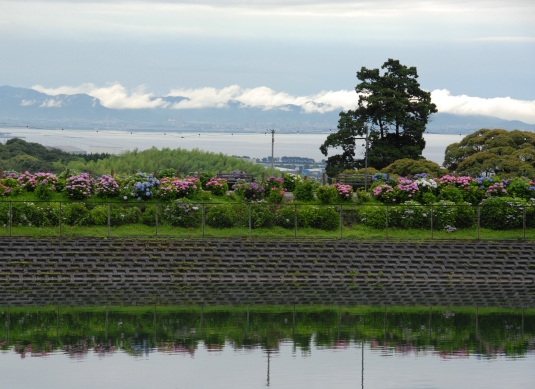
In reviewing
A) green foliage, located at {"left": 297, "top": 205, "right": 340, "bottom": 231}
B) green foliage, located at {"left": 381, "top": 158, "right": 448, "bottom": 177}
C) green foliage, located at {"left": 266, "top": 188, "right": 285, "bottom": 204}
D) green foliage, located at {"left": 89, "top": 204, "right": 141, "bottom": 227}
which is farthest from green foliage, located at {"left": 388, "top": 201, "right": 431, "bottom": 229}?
green foliage, located at {"left": 381, "top": 158, "right": 448, "bottom": 177}

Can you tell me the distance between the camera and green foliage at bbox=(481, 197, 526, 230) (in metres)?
38.8

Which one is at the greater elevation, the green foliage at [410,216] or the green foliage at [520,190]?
the green foliage at [520,190]

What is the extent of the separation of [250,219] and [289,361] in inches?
624

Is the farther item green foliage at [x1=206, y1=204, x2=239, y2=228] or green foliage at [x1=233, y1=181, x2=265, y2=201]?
green foliage at [x1=233, y1=181, x2=265, y2=201]

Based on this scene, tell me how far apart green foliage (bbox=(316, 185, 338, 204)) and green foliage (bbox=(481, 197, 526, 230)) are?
6.07 meters

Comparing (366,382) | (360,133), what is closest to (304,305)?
(366,382)

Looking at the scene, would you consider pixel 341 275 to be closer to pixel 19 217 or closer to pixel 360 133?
pixel 19 217

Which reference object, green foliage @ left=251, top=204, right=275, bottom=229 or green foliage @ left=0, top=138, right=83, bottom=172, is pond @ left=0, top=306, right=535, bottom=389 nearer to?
green foliage @ left=251, top=204, right=275, bottom=229

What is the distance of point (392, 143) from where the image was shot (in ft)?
242

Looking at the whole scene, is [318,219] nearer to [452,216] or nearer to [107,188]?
[452,216]

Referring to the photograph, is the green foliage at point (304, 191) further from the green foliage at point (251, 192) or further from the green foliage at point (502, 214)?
the green foliage at point (502, 214)

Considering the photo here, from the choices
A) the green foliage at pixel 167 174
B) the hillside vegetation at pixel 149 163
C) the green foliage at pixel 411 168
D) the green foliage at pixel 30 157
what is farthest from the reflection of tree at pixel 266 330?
the green foliage at pixel 30 157

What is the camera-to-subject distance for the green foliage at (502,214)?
38.8 meters

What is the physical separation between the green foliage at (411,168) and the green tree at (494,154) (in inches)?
77.0
